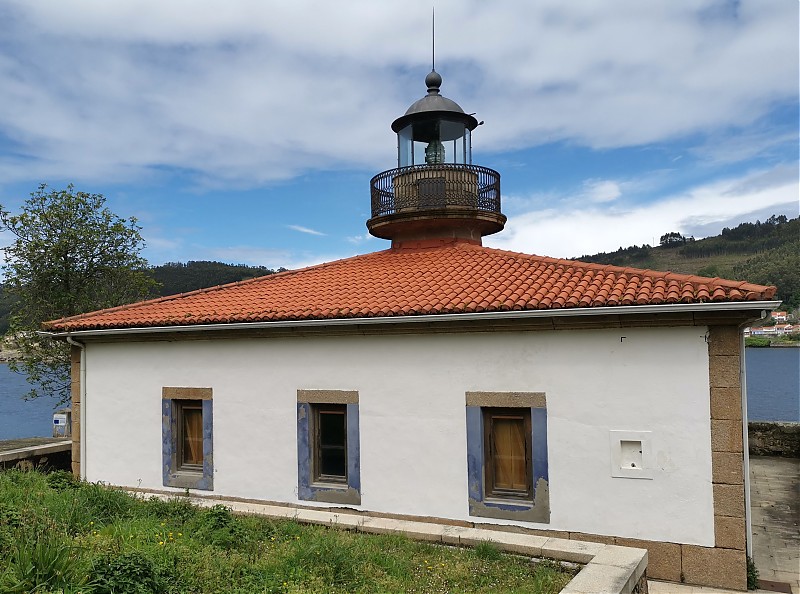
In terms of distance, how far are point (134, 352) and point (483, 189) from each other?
282 inches

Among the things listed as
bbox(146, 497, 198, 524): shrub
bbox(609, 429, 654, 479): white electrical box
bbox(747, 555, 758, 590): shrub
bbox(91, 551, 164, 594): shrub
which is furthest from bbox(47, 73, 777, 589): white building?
bbox(91, 551, 164, 594): shrub

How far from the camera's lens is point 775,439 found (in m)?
15.6

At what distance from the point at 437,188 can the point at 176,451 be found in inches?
263

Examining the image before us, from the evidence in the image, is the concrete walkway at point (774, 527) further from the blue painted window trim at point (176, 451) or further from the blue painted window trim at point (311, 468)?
the blue painted window trim at point (176, 451)

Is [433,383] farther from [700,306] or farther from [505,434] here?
[700,306]

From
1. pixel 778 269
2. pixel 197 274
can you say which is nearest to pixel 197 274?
pixel 197 274

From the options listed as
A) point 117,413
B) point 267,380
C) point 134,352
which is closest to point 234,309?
point 267,380

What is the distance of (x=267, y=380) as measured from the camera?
951 centimetres

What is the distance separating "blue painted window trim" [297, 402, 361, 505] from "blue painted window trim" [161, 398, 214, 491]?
164 centimetres

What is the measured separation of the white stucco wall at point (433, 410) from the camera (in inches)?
289

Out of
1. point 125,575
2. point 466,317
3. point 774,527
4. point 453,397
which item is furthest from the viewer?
point 774,527

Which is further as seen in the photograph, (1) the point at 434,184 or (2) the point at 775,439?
(2) the point at 775,439

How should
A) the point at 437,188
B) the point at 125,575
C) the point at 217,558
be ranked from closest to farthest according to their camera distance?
1. the point at 125,575
2. the point at 217,558
3. the point at 437,188

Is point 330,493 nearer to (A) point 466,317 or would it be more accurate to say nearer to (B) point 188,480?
(B) point 188,480
